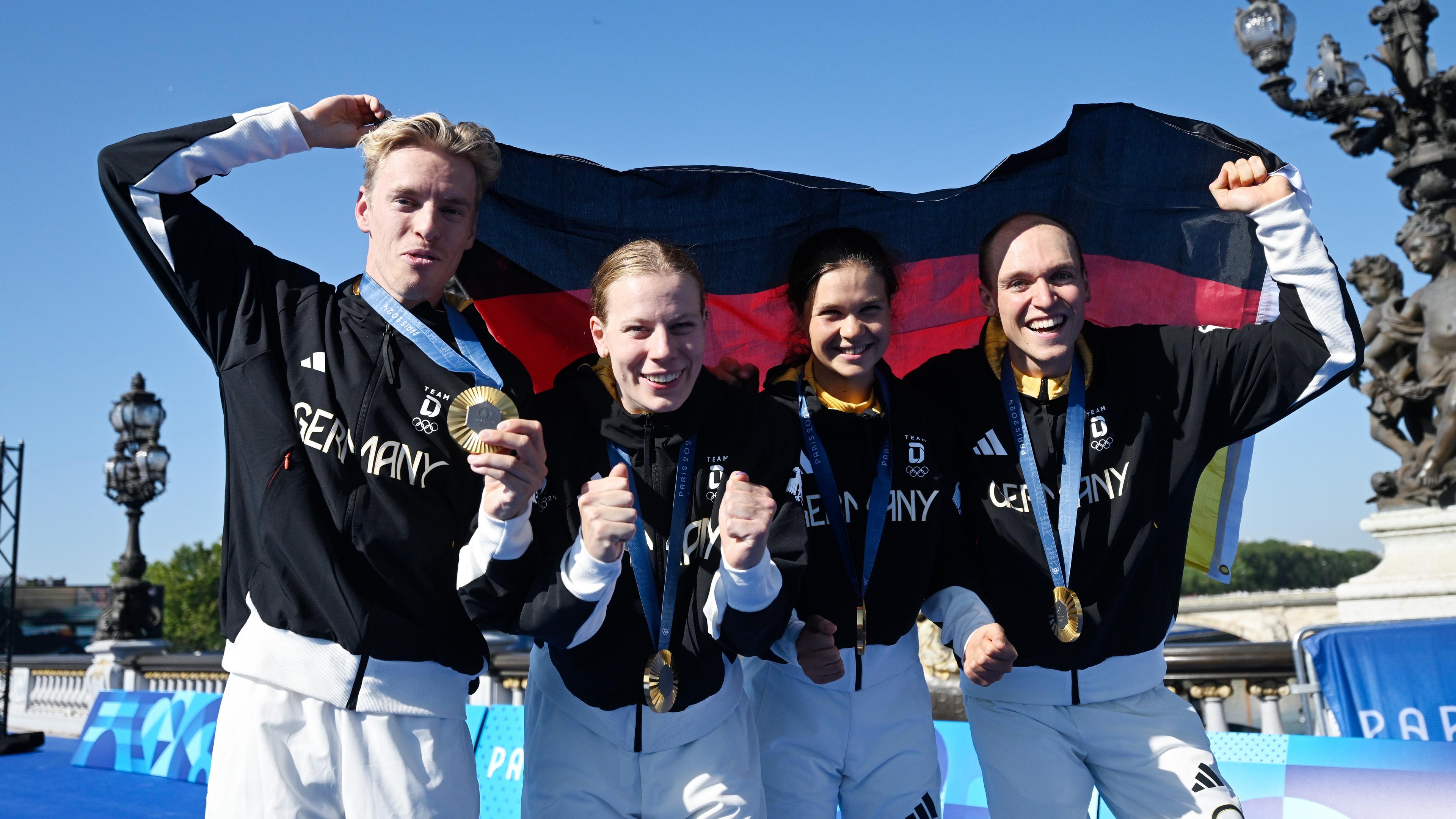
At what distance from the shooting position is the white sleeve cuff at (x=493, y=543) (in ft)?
8.20

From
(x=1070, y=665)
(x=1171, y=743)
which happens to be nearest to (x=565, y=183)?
(x=1070, y=665)

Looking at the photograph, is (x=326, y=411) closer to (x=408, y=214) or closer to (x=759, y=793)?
(x=408, y=214)

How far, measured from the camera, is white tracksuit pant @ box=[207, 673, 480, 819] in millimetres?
2484

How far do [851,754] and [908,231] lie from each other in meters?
1.93

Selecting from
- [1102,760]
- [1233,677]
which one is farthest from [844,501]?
[1233,677]

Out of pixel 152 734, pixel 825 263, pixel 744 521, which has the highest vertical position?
pixel 825 263

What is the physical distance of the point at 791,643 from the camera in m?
3.01

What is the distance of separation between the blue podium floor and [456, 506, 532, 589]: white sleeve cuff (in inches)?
273

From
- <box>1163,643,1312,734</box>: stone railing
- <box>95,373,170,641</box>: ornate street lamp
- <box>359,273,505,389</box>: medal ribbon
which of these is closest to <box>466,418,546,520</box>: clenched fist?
<box>359,273,505,389</box>: medal ribbon

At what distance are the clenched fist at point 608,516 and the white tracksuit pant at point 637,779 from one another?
1.78ft

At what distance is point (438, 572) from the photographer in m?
2.71

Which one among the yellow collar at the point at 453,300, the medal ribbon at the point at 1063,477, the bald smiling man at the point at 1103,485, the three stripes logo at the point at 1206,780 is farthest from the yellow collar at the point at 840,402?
the three stripes logo at the point at 1206,780

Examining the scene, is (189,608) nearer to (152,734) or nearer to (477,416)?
(152,734)

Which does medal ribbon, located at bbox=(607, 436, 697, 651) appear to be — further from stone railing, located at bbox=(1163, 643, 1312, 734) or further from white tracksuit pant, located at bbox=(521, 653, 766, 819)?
stone railing, located at bbox=(1163, 643, 1312, 734)
